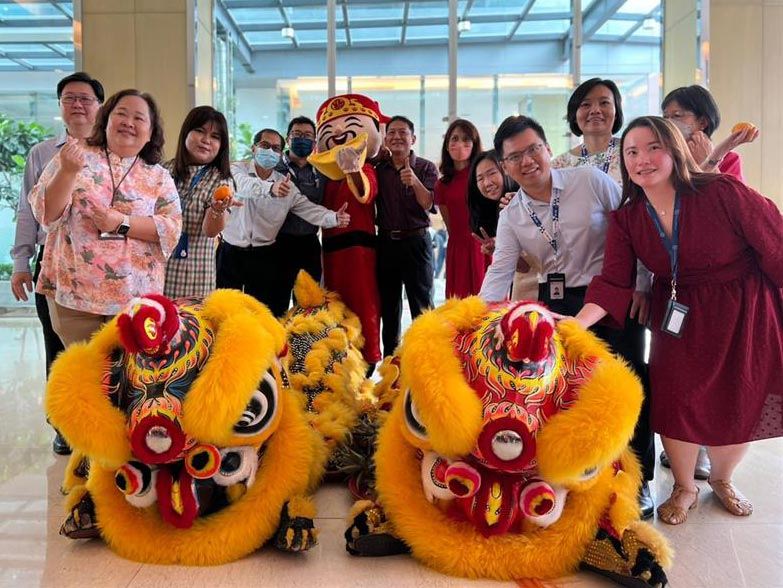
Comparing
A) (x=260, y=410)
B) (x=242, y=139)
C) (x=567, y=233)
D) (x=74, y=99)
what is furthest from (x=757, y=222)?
(x=242, y=139)

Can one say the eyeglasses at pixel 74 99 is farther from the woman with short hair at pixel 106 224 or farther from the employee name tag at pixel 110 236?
the employee name tag at pixel 110 236

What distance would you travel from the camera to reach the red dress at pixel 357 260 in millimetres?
2865

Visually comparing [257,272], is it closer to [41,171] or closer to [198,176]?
[198,176]

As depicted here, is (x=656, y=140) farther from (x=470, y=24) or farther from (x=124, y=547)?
(x=470, y=24)

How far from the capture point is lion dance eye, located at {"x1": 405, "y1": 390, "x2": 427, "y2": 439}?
165 cm

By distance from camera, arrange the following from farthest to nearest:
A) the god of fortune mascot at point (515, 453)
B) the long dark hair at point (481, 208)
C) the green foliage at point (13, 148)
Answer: the green foliage at point (13, 148) < the long dark hair at point (481, 208) < the god of fortune mascot at point (515, 453)

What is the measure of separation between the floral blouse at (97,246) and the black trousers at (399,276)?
44.6 inches

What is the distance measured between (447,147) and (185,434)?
2038 millimetres

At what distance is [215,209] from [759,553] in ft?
6.61

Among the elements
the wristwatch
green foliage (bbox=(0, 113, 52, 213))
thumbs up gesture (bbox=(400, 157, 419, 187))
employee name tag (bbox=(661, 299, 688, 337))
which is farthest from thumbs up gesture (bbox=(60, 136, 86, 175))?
green foliage (bbox=(0, 113, 52, 213))

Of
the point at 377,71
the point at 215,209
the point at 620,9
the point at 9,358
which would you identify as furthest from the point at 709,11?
the point at 9,358

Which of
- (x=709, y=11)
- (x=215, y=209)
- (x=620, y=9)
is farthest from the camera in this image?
(x=620, y=9)

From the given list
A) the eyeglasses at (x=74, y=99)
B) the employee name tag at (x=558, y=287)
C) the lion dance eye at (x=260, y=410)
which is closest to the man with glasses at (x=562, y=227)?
the employee name tag at (x=558, y=287)

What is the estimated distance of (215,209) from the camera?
2.44 m
